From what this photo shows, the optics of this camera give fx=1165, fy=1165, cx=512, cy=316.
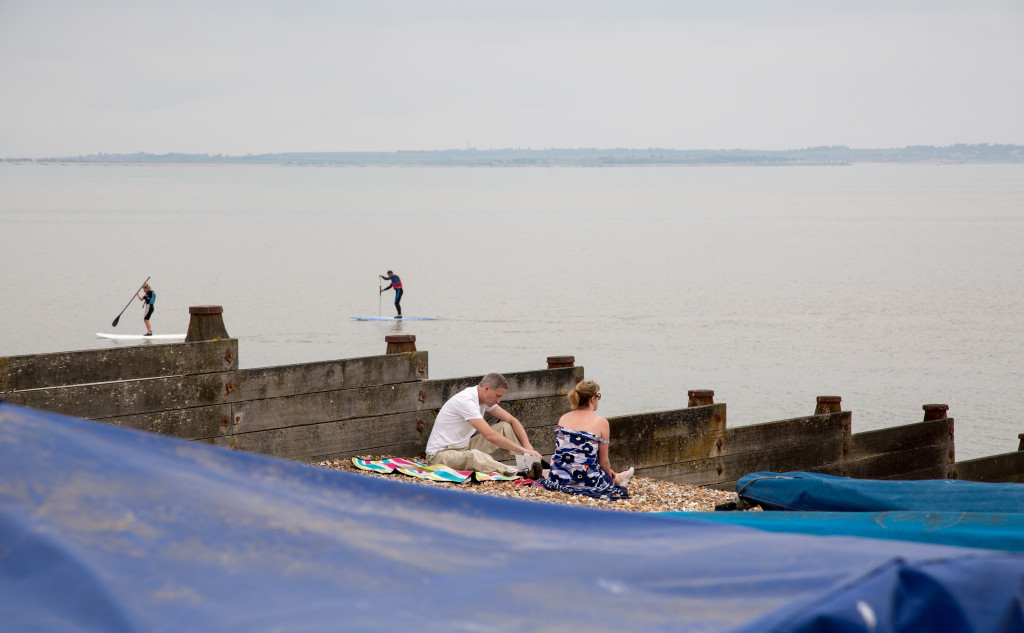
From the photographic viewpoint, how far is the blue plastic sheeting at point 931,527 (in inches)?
223

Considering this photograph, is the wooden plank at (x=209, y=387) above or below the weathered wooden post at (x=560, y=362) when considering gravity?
below

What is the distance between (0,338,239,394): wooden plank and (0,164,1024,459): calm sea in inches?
666

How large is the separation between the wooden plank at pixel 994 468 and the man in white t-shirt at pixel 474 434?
7635 mm

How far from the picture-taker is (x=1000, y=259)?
261ft

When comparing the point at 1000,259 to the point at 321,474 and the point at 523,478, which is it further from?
the point at 321,474

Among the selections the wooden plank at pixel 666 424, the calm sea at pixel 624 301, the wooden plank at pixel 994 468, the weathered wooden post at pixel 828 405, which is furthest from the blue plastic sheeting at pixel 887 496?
the calm sea at pixel 624 301

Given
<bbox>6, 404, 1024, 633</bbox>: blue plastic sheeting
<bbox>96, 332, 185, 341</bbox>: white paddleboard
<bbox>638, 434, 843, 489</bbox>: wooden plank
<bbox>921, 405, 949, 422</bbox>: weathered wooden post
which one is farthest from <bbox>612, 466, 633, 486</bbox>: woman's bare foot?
<bbox>96, 332, 185, 341</bbox>: white paddleboard

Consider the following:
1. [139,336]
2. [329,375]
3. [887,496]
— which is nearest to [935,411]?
[887,496]

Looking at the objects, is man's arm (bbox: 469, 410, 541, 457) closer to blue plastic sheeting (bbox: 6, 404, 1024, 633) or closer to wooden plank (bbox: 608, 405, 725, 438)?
wooden plank (bbox: 608, 405, 725, 438)

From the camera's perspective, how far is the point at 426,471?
10.3 m

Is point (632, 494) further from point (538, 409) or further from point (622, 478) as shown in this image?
point (538, 409)

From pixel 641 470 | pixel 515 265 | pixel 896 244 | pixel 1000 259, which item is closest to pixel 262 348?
pixel 641 470

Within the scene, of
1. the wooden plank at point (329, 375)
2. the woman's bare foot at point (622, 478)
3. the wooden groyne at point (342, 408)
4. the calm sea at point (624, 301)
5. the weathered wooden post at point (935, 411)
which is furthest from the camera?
the calm sea at point (624, 301)

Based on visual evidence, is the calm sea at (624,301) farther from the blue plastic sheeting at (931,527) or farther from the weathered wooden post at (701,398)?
the blue plastic sheeting at (931,527)
